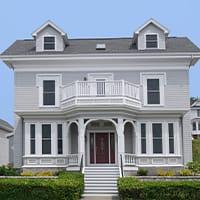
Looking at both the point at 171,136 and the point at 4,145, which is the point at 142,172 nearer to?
the point at 171,136

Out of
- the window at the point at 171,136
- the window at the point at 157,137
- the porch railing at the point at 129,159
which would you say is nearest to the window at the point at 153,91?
the window at the point at 157,137

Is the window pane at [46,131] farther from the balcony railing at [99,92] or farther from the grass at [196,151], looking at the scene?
the grass at [196,151]

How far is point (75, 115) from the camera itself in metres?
28.9

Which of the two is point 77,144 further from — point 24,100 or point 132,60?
point 132,60

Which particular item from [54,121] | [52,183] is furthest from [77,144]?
[52,183]

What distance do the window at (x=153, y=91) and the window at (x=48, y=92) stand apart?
6.25 metres

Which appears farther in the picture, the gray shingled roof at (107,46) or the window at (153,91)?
the gray shingled roof at (107,46)

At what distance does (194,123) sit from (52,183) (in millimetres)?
71850

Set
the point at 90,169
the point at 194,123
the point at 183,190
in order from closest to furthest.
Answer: the point at 183,190 < the point at 90,169 < the point at 194,123

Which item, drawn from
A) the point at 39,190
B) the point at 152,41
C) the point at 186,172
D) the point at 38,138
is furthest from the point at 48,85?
the point at 39,190

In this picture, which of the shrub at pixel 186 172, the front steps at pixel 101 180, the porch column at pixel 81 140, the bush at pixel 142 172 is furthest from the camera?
the porch column at pixel 81 140

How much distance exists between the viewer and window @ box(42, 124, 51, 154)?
30.0 meters

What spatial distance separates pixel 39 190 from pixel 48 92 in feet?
35.9

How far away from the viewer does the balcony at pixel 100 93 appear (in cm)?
2841
